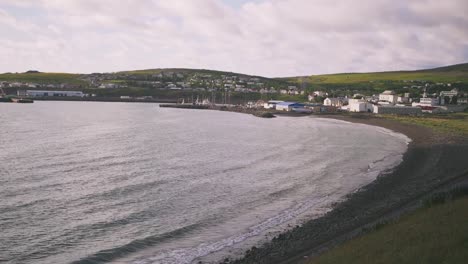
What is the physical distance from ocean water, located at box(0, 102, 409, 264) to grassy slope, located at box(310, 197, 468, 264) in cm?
523

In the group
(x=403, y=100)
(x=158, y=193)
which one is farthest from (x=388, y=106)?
(x=158, y=193)

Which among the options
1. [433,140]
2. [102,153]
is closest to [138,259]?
[102,153]

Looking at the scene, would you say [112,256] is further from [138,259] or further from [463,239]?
[463,239]

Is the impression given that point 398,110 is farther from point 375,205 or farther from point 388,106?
point 375,205

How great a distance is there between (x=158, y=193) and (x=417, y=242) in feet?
54.6

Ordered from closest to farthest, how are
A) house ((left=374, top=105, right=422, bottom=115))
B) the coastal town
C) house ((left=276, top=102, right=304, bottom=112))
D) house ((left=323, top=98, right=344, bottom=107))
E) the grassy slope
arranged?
the grassy slope → house ((left=374, top=105, right=422, bottom=115)) → house ((left=276, top=102, right=304, bottom=112)) → the coastal town → house ((left=323, top=98, right=344, bottom=107))

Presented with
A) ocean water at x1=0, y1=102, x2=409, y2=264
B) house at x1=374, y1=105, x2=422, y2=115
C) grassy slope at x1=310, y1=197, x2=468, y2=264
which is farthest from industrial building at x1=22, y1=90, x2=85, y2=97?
grassy slope at x1=310, y1=197, x2=468, y2=264

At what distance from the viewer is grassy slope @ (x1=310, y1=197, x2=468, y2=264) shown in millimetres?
11867

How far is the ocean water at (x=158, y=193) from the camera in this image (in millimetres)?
18531

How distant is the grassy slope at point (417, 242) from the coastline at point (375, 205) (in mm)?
1646

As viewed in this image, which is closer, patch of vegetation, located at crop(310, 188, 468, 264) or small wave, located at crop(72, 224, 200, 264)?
patch of vegetation, located at crop(310, 188, 468, 264)

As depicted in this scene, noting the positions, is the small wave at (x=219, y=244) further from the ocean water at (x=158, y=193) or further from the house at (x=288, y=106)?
the house at (x=288, y=106)

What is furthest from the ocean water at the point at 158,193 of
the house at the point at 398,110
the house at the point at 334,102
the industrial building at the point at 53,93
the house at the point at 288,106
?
the industrial building at the point at 53,93

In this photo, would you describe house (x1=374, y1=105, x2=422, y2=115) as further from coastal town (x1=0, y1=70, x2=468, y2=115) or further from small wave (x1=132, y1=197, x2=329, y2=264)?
small wave (x1=132, y1=197, x2=329, y2=264)
